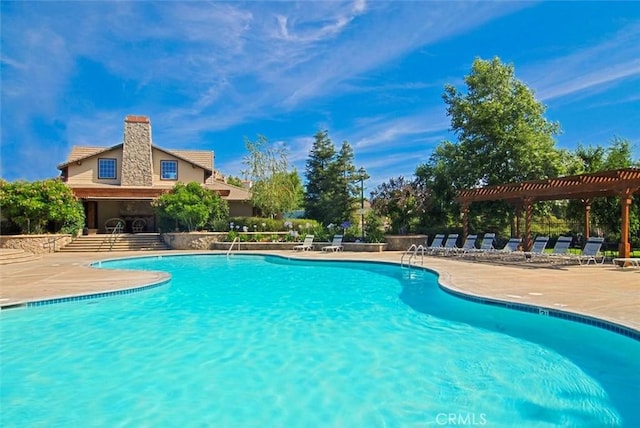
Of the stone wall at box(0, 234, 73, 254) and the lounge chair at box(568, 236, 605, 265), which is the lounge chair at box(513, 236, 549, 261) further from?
the stone wall at box(0, 234, 73, 254)

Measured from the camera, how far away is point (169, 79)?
26.3 m

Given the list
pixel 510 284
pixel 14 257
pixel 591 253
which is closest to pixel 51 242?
pixel 14 257

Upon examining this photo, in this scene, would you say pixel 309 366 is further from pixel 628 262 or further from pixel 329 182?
pixel 329 182

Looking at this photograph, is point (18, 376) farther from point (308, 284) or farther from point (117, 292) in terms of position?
point (308, 284)

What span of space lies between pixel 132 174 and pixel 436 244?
20815 millimetres

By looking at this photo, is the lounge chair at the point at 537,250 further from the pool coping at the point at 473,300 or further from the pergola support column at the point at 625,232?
the pool coping at the point at 473,300

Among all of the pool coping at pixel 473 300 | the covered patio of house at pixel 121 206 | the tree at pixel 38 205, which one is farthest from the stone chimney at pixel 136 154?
the pool coping at pixel 473 300

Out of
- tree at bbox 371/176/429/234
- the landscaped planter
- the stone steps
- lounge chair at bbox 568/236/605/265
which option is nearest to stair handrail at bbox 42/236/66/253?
the stone steps

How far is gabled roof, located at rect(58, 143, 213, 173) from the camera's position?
28.4 m

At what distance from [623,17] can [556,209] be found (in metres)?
10.0

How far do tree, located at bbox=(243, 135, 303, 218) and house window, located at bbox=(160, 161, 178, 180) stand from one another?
500 centimetres

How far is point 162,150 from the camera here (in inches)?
1167

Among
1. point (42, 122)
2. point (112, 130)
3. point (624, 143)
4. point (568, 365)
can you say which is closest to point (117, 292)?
point (568, 365)

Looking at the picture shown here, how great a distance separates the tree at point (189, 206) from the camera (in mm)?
23141
